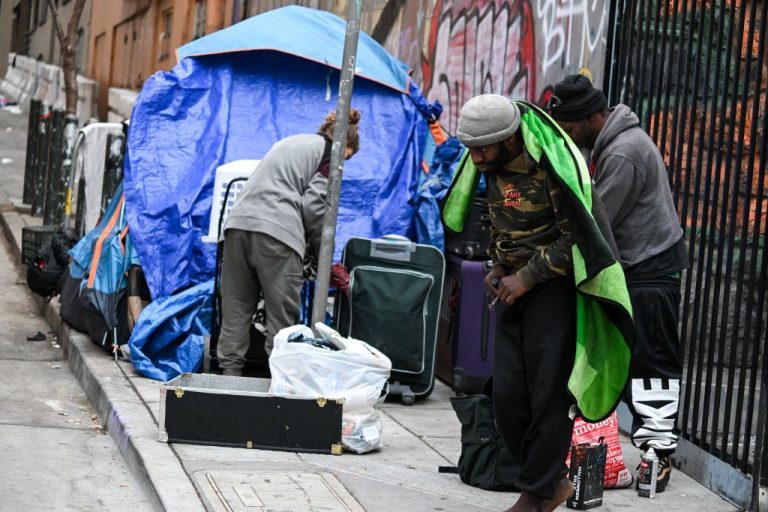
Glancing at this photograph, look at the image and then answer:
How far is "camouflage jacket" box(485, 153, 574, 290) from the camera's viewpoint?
182 inches

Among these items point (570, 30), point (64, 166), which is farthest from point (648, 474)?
Result: point (64, 166)

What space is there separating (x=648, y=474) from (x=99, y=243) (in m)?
4.07

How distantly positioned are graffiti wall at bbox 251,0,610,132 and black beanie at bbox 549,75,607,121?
2.11 metres

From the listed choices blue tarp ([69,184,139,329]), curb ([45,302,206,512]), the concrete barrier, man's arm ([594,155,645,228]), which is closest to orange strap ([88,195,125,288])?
blue tarp ([69,184,139,329])

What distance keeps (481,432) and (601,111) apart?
149cm

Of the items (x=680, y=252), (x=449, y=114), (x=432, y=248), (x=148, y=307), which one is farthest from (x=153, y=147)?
(x=680, y=252)

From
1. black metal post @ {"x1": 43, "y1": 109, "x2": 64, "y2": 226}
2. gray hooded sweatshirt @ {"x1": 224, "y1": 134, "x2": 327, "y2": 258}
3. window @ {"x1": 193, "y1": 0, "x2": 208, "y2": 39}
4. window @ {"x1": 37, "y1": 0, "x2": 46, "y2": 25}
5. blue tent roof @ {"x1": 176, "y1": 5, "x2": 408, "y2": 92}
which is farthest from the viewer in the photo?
window @ {"x1": 37, "y1": 0, "x2": 46, "y2": 25}

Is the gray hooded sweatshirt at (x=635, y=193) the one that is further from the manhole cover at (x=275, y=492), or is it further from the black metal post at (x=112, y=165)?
the black metal post at (x=112, y=165)

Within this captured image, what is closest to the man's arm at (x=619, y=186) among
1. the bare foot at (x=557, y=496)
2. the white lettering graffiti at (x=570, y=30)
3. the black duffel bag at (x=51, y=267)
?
the bare foot at (x=557, y=496)

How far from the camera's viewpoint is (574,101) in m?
5.52

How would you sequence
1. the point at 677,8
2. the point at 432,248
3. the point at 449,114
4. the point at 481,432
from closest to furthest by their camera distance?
1. the point at 481,432
2. the point at 677,8
3. the point at 432,248
4. the point at 449,114

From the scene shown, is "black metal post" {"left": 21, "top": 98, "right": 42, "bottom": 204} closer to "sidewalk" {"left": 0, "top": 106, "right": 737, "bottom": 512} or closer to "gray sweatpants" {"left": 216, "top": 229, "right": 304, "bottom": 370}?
"sidewalk" {"left": 0, "top": 106, "right": 737, "bottom": 512}

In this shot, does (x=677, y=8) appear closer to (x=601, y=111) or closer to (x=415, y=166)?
(x=601, y=111)

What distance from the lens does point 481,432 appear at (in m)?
5.48
